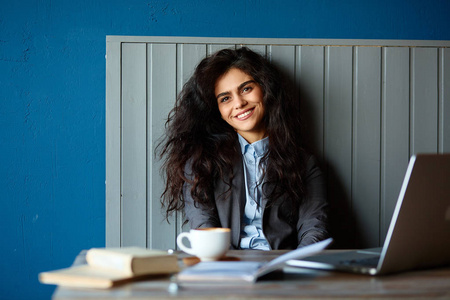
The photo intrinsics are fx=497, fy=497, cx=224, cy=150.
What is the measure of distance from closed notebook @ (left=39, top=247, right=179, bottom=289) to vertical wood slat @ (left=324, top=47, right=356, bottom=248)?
1347 millimetres

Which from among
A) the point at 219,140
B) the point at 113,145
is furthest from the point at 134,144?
the point at 219,140

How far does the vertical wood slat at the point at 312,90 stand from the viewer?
7.38 feet

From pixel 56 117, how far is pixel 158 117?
0.47m

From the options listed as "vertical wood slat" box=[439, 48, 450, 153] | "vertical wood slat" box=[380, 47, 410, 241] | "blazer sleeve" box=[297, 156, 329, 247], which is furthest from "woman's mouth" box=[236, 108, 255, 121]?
"vertical wood slat" box=[439, 48, 450, 153]

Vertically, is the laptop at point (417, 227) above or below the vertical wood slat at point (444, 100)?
below

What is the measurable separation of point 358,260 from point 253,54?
3.97 feet

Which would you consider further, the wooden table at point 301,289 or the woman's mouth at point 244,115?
the woman's mouth at point 244,115

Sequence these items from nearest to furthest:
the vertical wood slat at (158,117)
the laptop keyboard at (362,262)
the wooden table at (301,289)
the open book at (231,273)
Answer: the wooden table at (301,289)
the open book at (231,273)
the laptop keyboard at (362,262)
the vertical wood slat at (158,117)

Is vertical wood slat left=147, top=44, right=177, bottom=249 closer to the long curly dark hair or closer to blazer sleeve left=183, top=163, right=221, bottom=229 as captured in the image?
the long curly dark hair

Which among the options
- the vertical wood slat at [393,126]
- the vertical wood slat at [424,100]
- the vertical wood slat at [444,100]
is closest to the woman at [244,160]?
the vertical wood slat at [393,126]

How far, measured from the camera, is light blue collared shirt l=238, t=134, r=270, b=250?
206 centimetres

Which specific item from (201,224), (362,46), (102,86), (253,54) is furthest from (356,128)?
(102,86)

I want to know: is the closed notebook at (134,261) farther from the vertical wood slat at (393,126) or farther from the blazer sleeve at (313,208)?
the vertical wood slat at (393,126)

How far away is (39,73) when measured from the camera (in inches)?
88.3
